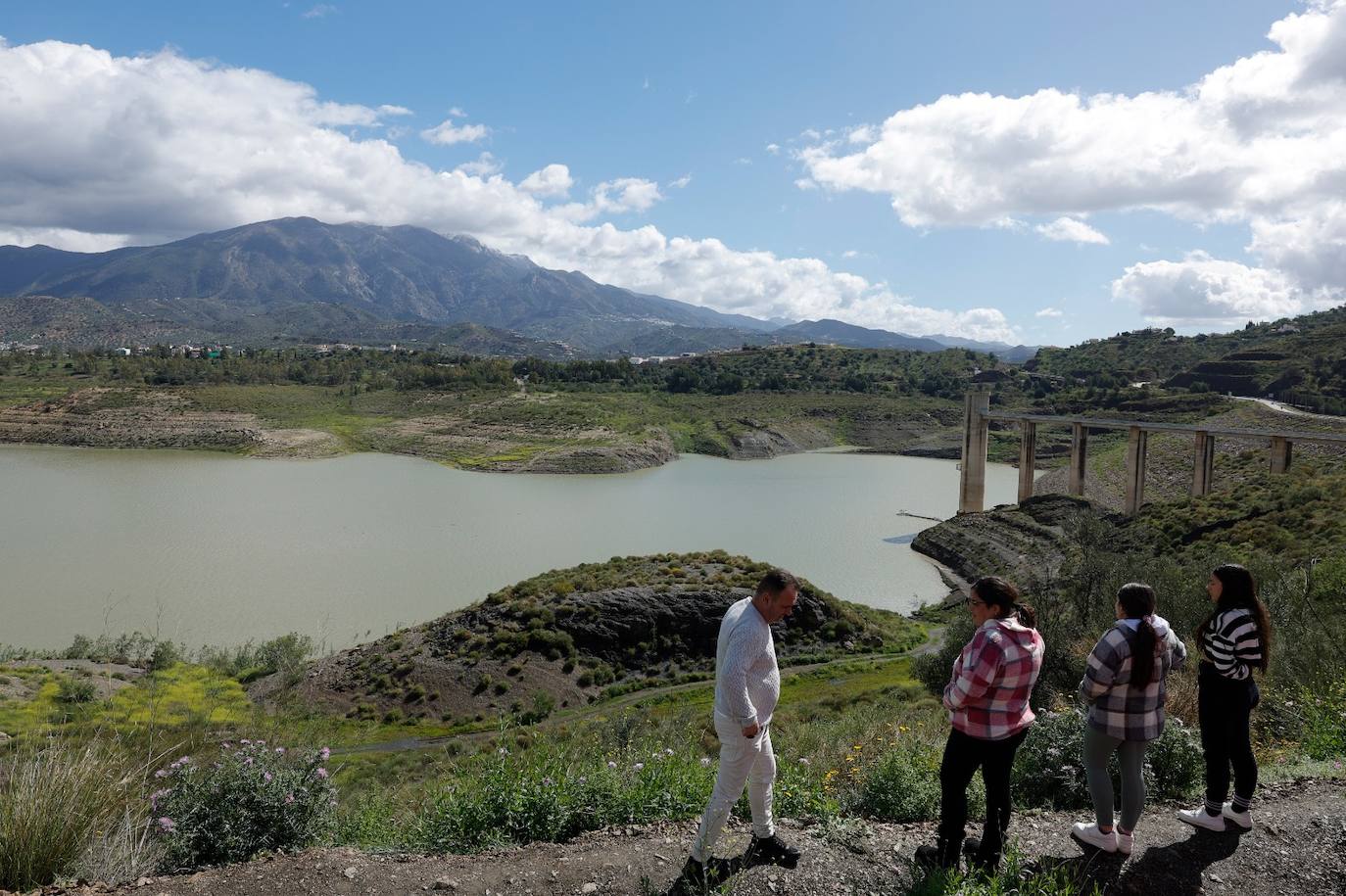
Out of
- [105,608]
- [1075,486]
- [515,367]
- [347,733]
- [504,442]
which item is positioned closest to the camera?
[347,733]

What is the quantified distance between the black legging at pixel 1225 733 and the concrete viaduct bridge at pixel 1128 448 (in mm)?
31587

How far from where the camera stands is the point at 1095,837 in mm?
3822

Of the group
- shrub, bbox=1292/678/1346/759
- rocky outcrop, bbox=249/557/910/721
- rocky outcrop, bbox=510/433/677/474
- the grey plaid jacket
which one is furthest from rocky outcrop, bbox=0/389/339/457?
the grey plaid jacket

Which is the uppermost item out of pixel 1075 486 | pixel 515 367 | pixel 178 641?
pixel 515 367

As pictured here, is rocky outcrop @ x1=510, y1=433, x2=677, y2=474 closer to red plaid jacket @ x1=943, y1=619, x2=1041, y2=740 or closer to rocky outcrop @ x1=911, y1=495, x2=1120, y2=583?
rocky outcrop @ x1=911, y1=495, x2=1120, y2=583

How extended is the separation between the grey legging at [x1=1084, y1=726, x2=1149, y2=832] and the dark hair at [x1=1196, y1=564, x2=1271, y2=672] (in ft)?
2.55

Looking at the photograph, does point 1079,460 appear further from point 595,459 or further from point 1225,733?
point 1225,733

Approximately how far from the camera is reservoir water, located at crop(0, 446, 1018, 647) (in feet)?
79.2

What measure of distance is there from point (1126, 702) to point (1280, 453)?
33433 millimetres

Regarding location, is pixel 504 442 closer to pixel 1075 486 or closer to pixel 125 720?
pixel 1075 486

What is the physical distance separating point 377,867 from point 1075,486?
42553mm

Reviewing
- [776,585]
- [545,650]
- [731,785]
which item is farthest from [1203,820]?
[545,650]

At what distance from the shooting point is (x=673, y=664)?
19.3m

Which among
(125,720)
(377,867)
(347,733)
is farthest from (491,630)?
(377,867)
